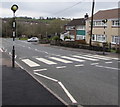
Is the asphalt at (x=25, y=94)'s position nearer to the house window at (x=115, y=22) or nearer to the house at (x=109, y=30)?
the house at (x=109, y=30)

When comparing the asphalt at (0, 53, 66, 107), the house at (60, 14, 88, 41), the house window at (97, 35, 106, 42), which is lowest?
the asphalt at (0, 53, 66, 107)

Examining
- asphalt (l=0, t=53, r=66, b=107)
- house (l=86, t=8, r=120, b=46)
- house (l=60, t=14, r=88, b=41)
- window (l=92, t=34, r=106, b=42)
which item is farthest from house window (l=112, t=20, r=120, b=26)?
asphalt (l=0, t=53, r=66, b=107)

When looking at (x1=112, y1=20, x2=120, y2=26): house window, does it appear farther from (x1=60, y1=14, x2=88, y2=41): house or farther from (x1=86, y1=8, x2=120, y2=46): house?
(x1=60, y1=14, x2=88, y2=41): house

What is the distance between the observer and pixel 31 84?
872cm

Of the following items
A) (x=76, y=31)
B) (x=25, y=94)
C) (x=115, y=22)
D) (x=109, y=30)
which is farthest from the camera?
(x=76, y=31)

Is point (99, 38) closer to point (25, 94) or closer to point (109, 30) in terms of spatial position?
point (109, 30)

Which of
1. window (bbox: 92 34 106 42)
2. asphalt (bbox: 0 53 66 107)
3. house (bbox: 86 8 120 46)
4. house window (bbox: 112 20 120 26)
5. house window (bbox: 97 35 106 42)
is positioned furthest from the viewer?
window (bbox: 92 34 106 42)

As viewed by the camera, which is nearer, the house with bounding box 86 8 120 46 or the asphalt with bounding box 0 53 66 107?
the asphalt with bounding box 0 53 66 107

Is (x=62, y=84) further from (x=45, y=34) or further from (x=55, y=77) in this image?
(x=45, y=34)

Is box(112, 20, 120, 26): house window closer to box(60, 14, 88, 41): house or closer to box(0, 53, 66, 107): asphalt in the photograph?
box(60, 14, 88, 41): house

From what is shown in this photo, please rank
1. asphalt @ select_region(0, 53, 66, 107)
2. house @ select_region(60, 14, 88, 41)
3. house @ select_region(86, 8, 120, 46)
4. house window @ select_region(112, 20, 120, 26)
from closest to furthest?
asphalt @ select_region(0, 53, 66, 107) → house window @ select_region(112, 20, 120, 26) → house @ select_region(86, 8, 120, 46) → house @ select_region(60, 14, 88, 41)

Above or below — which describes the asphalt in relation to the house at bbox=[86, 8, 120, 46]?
below

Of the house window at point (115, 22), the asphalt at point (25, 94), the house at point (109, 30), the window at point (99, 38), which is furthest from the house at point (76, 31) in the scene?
the asphalt at point (25, 94)

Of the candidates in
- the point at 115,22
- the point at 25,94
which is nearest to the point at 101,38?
the point at 115,22
